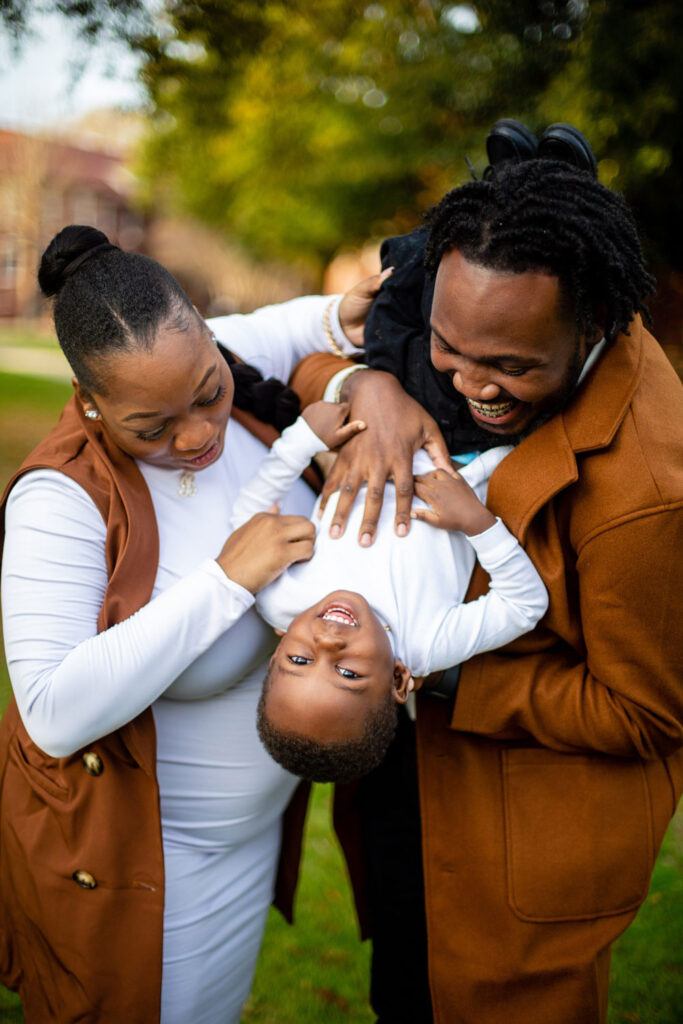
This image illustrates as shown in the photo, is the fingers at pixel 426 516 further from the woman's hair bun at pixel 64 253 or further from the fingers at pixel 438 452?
the woman's hair bun at pixel 64 253

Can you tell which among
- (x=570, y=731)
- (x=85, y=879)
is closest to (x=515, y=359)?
(x=570, y=731)

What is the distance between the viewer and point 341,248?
2066 centimetres

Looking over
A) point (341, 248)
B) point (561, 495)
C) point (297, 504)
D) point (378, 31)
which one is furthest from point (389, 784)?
point (341, 248)

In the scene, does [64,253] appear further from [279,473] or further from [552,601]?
[552,601]

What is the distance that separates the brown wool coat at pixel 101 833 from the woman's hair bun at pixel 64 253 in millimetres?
335

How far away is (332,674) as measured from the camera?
2.18 metres

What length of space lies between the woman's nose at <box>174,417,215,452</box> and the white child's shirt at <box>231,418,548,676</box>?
29 centimetres

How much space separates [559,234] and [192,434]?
3.31 ft

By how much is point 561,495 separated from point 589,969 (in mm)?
1356

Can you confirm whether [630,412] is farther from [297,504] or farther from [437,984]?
[437,984]

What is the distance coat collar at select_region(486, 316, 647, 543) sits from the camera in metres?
1.98

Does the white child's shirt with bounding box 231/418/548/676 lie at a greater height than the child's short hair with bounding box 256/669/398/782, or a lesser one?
greater

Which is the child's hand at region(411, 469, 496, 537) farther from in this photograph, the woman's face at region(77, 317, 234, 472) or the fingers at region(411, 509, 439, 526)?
the woman's face at region(77, 317, 234, 472)

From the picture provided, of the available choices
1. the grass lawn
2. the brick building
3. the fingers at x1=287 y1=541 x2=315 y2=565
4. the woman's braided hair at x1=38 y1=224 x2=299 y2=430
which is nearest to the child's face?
the fingers at x1=287 y1=541 x2=315 y2=565
